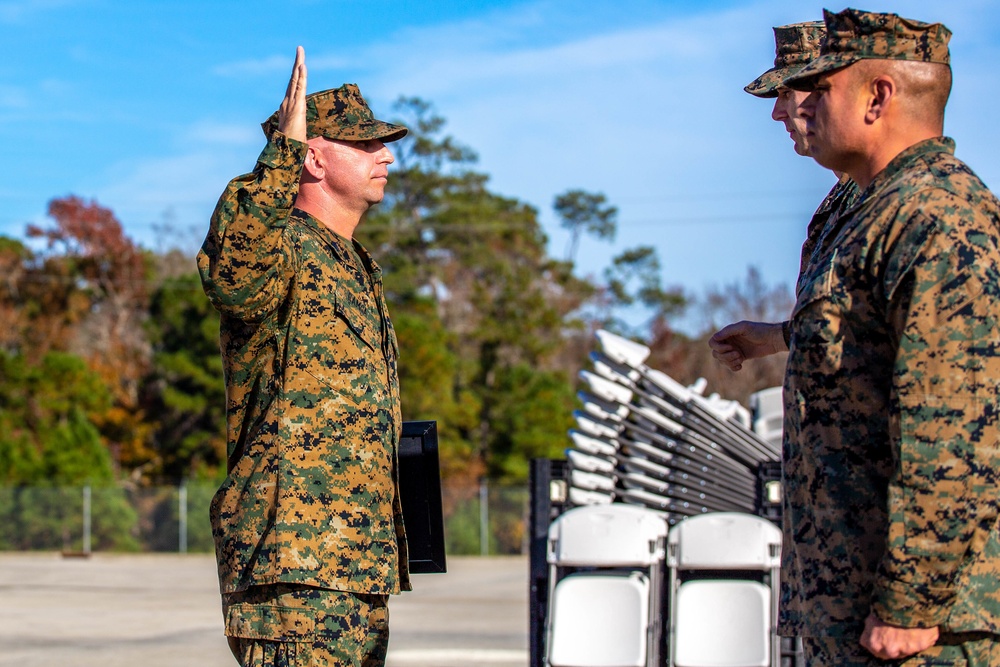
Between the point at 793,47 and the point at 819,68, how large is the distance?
5.25ft

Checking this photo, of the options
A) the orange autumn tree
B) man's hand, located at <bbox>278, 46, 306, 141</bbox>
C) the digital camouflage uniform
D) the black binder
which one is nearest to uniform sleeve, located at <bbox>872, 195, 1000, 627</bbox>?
the digital camouflage uniform

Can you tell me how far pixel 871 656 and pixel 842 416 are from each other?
0.52 meters

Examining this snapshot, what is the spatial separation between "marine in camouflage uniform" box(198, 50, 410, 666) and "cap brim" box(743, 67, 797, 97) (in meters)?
1.48

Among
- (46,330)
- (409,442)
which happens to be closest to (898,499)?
(409,442)

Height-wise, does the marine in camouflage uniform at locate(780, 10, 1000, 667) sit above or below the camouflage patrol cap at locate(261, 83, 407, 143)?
below

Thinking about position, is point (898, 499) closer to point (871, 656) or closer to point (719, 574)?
point (871, 656)

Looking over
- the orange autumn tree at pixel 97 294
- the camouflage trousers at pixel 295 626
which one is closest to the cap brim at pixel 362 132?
the camouflage trousers at pixel 295 626

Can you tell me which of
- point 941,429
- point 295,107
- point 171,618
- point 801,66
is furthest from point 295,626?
point 171,618

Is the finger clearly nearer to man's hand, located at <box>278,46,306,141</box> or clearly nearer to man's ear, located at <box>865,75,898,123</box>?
man's hand, located at <box>278,46,306,141</box>

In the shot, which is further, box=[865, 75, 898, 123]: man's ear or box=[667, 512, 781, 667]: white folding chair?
box=[667, 512, 781, 667]: white folding chair

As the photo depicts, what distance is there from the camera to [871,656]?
270 cm

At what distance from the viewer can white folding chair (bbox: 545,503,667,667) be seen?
6.17m

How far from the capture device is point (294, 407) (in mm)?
3609

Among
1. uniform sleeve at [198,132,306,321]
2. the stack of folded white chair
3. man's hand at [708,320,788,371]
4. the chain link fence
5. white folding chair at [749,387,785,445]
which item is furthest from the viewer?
the chain link fence
